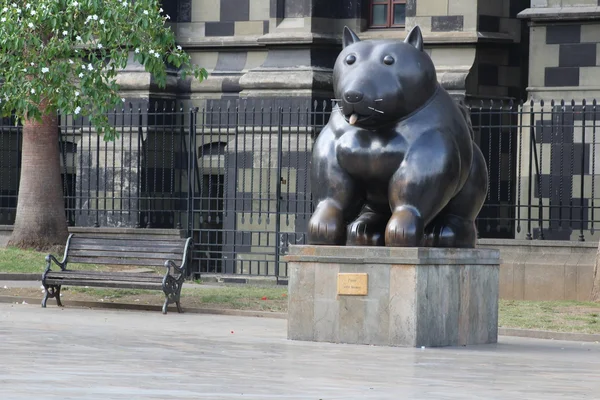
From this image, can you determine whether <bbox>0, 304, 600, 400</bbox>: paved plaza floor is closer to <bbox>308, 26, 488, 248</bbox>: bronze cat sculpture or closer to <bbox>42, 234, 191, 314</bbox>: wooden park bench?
<bbox>308, 26, 488, 248</bbox>: bronze cat sculpture

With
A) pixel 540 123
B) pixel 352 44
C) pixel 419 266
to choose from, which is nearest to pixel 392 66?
pixel 352 44

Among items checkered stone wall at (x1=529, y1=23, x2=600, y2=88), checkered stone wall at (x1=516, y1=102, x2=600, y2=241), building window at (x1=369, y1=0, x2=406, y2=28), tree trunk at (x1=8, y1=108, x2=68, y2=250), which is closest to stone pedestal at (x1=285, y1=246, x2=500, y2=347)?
checkered stone wall at (x1=516, y1=102, x2=600, y2=241)

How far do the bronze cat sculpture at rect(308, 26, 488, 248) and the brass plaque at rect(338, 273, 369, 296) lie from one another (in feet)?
1.25

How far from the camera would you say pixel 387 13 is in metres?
24.4

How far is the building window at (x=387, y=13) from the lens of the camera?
2431cm

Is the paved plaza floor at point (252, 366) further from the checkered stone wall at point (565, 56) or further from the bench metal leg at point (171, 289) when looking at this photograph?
the checkered stone wall at point (565, 56)

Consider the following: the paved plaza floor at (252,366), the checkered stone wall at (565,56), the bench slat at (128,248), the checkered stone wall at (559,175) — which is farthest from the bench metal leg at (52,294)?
the checkered stone wall at (565,56)

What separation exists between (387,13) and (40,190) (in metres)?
6.50

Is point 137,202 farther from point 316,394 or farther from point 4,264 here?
point 316,394

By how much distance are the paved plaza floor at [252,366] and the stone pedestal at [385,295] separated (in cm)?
22

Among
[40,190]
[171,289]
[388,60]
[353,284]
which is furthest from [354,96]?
[40,190]

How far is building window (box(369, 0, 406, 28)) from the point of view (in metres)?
24.3

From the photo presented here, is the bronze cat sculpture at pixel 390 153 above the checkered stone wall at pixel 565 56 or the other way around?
the other way around

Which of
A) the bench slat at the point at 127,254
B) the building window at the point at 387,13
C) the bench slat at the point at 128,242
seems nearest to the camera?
the bench slat at the point at 127,254
